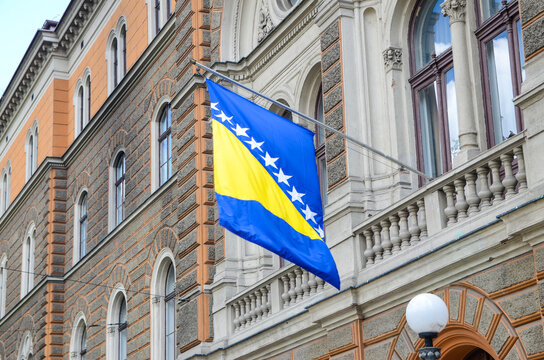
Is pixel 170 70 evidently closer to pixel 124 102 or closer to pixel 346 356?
pixel 124 102

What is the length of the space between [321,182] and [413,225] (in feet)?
15.6

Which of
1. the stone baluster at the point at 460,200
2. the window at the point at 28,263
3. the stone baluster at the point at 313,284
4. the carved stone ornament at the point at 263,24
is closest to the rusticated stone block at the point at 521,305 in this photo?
the stone baluster at the point at 460,200

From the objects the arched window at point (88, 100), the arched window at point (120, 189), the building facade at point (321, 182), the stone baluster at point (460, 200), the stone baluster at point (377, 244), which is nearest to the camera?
the building facade at point (321, 182)

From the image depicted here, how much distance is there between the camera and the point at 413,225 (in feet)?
44.5

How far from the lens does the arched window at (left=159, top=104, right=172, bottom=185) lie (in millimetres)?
23766

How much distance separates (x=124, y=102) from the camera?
26750 millimetres

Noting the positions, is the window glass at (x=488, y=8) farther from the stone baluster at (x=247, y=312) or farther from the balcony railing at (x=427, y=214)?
the stone baluster at (x=247, y=312)

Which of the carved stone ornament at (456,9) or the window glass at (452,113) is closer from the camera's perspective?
the carved stone ornament at (456,9)

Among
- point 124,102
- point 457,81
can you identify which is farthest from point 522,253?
point 124,102

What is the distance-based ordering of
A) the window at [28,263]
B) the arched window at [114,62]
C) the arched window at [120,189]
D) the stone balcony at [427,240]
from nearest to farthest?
the stone balcony at [427,240], the arched window at [120,189], the arched window at [114,62], the window at [28,263]

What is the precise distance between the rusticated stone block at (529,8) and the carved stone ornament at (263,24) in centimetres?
837

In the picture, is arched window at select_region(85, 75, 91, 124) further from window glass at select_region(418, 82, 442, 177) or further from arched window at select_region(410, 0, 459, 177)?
window glass at select_region(418, 82, 442, 177)

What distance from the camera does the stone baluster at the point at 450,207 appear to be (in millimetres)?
12760

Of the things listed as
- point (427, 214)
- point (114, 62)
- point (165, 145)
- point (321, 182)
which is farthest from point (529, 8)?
point (114, 62)
